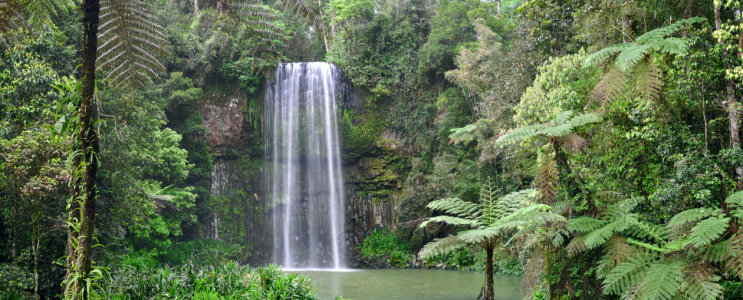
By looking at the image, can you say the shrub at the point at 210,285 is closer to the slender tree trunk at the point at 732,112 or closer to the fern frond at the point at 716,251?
the fern frond at the point at 716,251

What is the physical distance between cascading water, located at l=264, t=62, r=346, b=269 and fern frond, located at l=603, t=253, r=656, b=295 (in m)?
15.1

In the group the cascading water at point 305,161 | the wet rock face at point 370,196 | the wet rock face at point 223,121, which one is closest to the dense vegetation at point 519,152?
the wet rock face at point 223,121

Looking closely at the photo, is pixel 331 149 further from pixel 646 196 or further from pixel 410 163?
pixel 646 196

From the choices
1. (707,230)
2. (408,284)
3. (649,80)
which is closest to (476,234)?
(707,230)

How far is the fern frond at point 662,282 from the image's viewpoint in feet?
16.3

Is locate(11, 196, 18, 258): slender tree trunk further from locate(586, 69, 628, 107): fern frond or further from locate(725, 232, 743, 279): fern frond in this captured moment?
locate(725, 232, 743, 279): fern frond

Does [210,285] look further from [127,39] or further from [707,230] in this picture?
[707,230]

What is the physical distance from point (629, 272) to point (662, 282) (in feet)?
1.68

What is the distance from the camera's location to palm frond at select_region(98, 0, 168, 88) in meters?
3.92

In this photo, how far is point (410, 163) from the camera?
803 inches

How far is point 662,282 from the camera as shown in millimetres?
5035

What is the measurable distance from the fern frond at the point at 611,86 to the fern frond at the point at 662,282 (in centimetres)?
213

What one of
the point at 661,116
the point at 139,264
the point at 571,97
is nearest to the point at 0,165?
the point at 139,264

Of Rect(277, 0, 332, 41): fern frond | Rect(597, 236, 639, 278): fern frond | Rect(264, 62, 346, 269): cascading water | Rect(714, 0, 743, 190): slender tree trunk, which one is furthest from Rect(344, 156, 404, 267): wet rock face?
Rect(277, 0, 332, 41): fern frond
